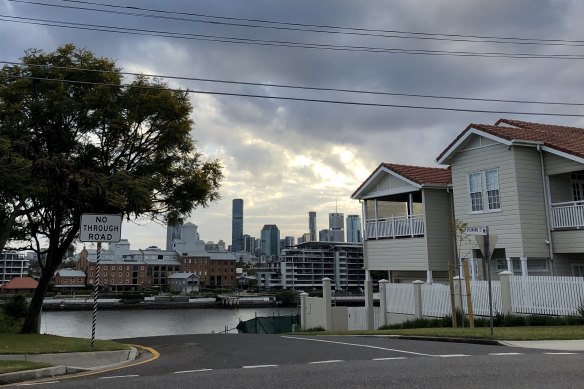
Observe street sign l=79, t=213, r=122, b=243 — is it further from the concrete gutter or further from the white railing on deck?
the white railing on deck

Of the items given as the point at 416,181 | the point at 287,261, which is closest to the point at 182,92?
the point at 416,181

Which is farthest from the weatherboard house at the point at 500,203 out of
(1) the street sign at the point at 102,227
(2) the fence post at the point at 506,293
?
(1) the street sign at the point at 102,227

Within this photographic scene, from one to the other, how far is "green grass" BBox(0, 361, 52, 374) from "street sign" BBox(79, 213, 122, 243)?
3.19 meters

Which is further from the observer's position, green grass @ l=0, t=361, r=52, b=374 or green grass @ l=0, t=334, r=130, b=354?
green grass @ l=0, t=334, r=130, b=354

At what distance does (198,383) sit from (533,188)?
1757 centimetres

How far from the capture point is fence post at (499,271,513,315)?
18.5 metres

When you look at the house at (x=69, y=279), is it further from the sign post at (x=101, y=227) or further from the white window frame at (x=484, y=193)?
the sign post at (x=101, y=227)

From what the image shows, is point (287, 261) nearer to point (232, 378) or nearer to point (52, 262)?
point (52, 262)

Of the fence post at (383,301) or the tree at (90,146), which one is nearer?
the tree at (90,146)

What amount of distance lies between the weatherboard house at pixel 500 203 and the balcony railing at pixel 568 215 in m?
0.03

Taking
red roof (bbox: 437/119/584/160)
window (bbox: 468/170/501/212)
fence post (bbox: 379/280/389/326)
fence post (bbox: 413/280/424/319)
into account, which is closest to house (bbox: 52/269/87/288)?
fence post (bbox: 379/280/389/326)

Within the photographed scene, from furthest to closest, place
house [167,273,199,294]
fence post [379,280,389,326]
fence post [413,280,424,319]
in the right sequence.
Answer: house [167,273,199,294] → fence post [379,280,389,326] → fence post [413,280,424,319]

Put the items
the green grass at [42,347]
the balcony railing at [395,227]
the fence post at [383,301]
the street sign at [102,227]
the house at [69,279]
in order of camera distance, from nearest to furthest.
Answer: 1. the green grass at [42,347]
2. the street sign at [102,227]
3. the fence post at [383,301]
4. the balcony railing at [395,227]
5. the house at [69,279]

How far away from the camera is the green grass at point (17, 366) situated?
8697 millimetres
